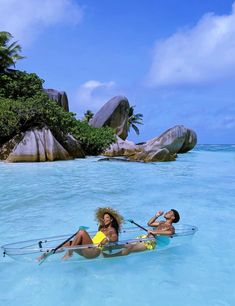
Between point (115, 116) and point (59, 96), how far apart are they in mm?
5057

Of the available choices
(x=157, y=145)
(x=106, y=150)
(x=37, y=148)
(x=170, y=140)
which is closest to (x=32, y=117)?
(x=37, y=148)

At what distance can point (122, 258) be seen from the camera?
16.4ft

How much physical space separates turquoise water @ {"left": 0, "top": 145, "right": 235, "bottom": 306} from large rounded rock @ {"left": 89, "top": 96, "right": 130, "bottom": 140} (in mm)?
16338

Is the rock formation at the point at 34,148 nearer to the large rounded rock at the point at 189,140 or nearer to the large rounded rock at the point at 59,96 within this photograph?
the large rounded rock at the point at 59,96

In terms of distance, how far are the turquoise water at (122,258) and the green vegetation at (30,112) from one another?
787 centimetres

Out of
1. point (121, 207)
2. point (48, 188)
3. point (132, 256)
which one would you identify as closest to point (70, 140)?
point (48, 188)

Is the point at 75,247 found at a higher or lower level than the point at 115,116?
lower

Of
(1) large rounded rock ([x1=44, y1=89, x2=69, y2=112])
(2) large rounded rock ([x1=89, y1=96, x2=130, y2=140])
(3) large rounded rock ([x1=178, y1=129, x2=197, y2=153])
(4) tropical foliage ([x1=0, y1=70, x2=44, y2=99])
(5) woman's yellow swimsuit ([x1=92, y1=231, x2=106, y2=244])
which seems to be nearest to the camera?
(5) woman's yellow swimsuit ([x1=92, y1=231, x2=106, y2=244])

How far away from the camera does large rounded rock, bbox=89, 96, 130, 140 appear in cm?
2947

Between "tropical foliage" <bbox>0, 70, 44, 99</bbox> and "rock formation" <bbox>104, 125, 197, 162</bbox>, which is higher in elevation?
"tropical foliage" <bbox>0, 70, 44, 99</bbox>

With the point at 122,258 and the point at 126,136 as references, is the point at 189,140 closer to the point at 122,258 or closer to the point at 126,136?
the point at 126,136

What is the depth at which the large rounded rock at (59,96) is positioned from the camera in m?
26.5

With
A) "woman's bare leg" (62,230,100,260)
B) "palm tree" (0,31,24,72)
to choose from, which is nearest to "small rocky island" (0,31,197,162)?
"palm tree" (0,31,24,72)

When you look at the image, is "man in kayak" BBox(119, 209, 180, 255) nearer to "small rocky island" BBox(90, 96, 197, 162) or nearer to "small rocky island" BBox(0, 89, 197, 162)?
"small rocky island" BBox(0, 89, 197, 162)
